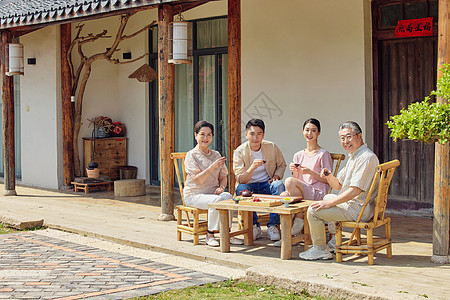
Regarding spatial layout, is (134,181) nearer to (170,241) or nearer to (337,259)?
(170,241)

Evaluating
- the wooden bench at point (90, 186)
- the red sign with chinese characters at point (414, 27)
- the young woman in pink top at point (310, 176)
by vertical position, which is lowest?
the wooden bench at point (90, 186)

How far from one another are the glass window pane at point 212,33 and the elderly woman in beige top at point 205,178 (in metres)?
3.98

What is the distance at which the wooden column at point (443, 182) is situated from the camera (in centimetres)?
556

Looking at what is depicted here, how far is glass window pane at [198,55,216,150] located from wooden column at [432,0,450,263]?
18.1ft

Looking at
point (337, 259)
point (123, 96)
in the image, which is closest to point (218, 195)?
point (337, 259)

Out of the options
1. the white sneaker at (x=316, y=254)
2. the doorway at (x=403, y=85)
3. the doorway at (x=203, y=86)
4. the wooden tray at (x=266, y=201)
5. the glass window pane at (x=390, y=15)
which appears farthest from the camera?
the doorway at (x=203, y=86)

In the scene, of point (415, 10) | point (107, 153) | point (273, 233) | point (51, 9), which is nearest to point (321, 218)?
point (273, 233)

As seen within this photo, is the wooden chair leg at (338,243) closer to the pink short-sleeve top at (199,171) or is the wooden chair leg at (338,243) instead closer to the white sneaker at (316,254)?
the white sneaker at (316,254)

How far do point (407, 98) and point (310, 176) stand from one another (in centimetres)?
238

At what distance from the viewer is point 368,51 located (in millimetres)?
8320

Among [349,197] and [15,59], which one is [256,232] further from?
[15,59]

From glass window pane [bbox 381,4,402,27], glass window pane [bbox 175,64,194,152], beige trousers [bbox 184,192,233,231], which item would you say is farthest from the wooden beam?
glass window pane [bbox 381,4,402,27]

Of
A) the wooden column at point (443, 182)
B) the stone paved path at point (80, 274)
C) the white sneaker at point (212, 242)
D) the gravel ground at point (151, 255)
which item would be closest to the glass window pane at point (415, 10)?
the wooden column at point (443, 182)

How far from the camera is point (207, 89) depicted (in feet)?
35.7
